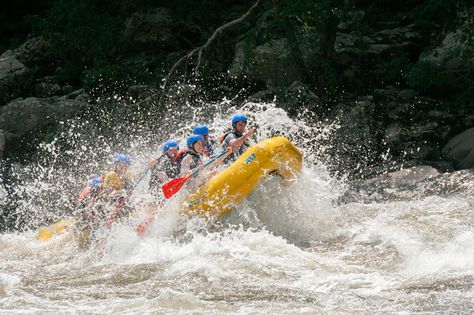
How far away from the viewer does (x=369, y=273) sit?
276 inches

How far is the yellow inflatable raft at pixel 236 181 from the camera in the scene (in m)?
8.59

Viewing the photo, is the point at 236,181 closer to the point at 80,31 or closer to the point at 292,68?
the point at 292,68

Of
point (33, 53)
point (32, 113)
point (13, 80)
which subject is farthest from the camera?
point (33, 53)

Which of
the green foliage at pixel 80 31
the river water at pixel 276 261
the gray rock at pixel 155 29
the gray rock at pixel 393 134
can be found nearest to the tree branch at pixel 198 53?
the green foliage at pixel 80 31

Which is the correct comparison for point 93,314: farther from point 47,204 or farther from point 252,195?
point 47,204

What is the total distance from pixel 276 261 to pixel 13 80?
11.4m

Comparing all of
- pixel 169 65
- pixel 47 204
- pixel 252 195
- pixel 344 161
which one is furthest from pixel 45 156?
pixel 252 195

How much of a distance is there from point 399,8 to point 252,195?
9.46m

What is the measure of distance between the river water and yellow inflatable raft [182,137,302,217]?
141 mm

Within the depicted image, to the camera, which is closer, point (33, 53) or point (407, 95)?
point (407, 95)

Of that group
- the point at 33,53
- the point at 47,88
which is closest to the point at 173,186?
the point at 47,88

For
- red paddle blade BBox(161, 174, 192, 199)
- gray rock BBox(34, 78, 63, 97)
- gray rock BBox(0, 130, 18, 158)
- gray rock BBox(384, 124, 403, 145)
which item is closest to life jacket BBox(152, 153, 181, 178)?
red paddle blade BBox(161, 174, 192, 199)

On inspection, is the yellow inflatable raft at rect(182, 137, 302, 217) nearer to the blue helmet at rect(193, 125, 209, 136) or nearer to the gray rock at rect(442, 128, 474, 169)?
the blue helmet at rect(193, 125, 209, 136)

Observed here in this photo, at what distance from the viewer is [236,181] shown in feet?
28.2
